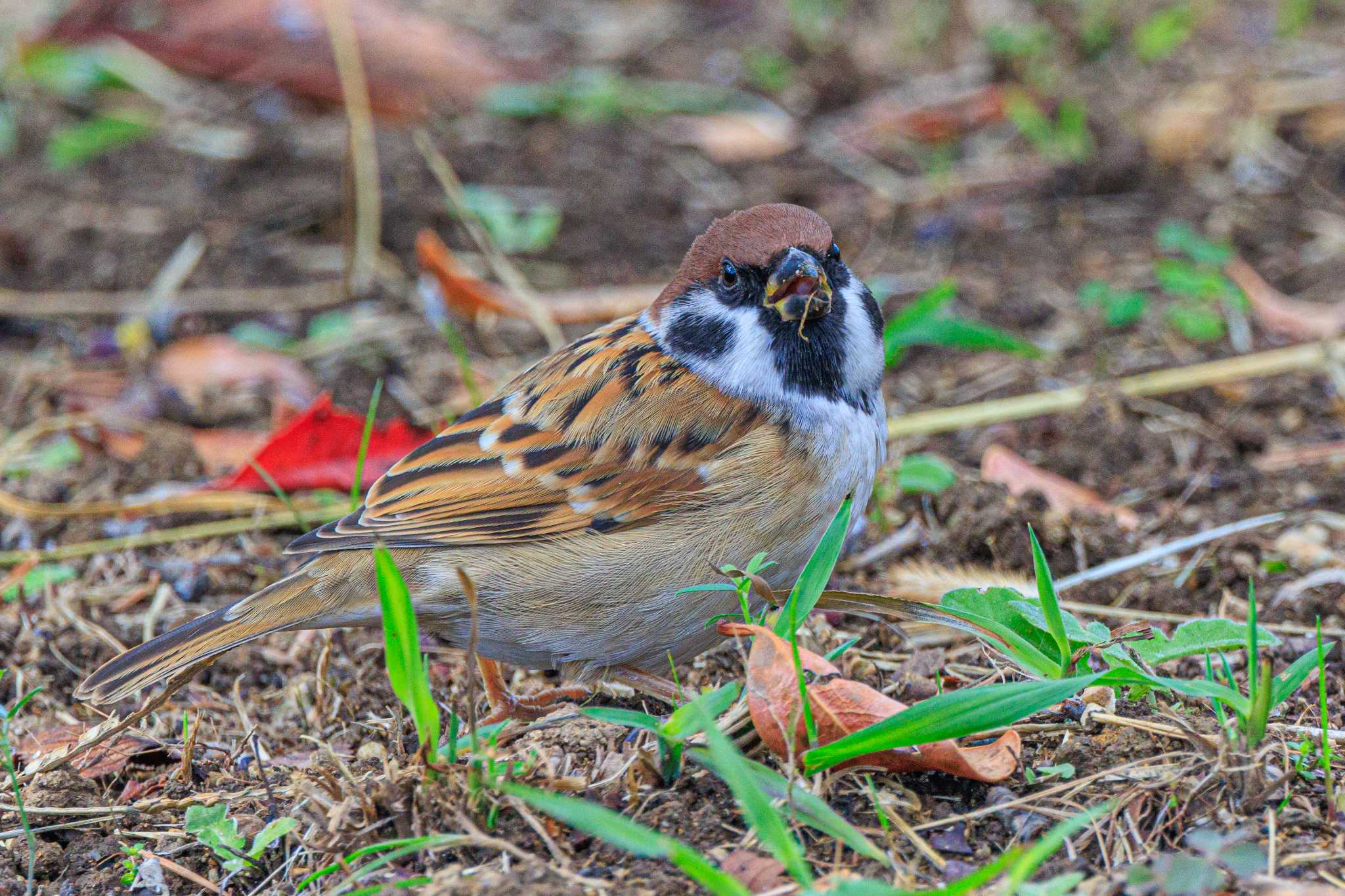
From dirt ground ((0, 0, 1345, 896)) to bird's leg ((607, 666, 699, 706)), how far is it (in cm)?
23

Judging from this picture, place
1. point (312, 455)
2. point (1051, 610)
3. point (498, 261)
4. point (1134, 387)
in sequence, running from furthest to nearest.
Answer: point (498, 261) → point (1134, 387) → point (312, 455) → point (1051, 610)

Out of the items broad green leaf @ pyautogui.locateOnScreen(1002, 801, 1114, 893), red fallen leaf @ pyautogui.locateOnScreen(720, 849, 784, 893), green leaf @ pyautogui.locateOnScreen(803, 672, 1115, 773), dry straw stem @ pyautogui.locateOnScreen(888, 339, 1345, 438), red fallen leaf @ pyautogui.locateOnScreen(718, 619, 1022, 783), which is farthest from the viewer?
dry straw stem @ pyautogui.locateOnScreen(888, 339, 1345, 438)

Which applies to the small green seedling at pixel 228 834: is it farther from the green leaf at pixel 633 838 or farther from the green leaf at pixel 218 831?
the green leaf at pixel 633 838

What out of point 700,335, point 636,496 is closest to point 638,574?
point 636,496

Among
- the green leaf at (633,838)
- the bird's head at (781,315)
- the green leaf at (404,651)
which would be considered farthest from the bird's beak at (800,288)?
the green leaf at (633,838)

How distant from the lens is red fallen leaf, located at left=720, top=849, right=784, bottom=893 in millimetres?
2475

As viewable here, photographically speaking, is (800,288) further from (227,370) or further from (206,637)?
(227,370)

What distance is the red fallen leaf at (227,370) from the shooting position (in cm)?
540

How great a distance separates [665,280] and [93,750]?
129 inches

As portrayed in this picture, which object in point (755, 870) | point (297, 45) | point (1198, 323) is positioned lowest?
point (1198, 323)

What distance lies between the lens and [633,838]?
227 centimetres

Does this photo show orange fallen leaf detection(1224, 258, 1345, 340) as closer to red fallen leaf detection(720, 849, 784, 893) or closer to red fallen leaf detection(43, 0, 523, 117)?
red fallen leaf detection(720, 849, 784, 893)

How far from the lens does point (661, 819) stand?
2.69 m

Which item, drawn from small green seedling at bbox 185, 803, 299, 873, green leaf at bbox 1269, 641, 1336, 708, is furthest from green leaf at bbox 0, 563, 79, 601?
green leaf at bbox 1269, 641, 1336, 708
